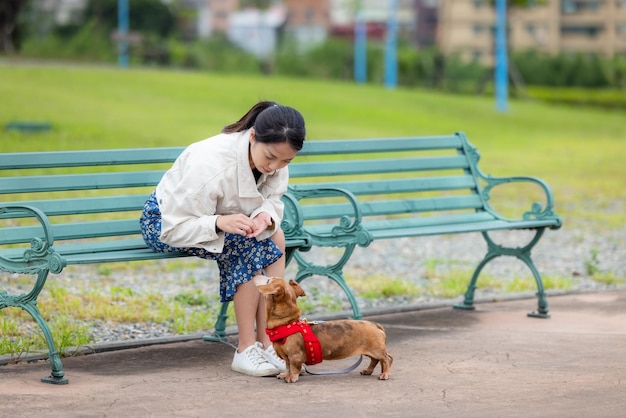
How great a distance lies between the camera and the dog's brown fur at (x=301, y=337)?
4953 mm

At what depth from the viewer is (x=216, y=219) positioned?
5051 mm

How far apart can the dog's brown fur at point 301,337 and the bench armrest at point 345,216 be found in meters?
0.78

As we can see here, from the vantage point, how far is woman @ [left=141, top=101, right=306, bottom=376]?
198 inches

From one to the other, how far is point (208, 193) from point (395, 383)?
3.83 ft

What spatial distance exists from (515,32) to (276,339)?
7608 cm

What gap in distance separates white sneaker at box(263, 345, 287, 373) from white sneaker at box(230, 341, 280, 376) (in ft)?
0.07

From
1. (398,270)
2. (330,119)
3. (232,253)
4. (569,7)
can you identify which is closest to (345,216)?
(232,253)

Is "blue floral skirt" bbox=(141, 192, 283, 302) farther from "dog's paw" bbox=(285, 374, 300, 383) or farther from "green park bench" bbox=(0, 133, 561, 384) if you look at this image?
"dog's paw" bbox=(285, 374, 300, 383)

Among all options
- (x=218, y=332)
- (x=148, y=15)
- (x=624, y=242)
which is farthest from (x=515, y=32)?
(x=218, y=332)

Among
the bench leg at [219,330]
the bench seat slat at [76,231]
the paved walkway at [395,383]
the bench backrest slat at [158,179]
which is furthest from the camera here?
the bench leg at [219,330]

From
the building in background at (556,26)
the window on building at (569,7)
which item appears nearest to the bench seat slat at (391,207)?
the building in background at (556,26)

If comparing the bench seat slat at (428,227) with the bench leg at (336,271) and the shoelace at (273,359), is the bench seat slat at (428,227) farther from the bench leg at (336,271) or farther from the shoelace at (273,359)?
the shoelace at (273,359)

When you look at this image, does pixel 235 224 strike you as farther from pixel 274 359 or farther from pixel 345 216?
pixel 345 216

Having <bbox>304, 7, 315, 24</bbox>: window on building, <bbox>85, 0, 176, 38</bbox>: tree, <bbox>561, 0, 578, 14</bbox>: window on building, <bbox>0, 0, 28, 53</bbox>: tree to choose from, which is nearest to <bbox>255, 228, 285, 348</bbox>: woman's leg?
<bbox>0, 0, 28, 53</bbox>: tree
